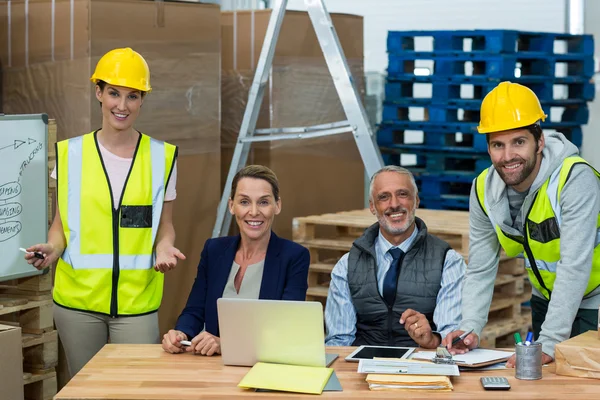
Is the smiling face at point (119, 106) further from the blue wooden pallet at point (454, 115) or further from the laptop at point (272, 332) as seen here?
the blue wooden pallet at point (454, 115)

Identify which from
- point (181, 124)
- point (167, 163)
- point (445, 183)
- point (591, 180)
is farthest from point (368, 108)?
point (591, 180)

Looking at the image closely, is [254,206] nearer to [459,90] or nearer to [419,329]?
[419,329]

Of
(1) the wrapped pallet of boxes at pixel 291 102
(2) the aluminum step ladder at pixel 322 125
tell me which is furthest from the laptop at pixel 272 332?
(1) the wrapped pallet of boxes at pixel 291 102

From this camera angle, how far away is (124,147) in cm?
432

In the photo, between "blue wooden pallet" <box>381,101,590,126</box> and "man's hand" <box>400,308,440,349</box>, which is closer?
"man's hand" <box>400,308,440,349</box>

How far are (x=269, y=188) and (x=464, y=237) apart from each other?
2.01 m

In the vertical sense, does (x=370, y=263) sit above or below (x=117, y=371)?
above

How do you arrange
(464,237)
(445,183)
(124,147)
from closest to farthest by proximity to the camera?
(124,147) → (464,237) → (445,183)

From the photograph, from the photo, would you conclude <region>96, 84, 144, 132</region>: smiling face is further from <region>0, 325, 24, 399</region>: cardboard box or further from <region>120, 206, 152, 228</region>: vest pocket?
<region>0, 325, 24, 399</region>: cardboard box

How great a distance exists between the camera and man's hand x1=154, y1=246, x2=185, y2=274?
4109mm

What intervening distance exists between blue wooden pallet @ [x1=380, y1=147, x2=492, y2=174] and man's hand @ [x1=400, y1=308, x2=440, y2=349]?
3.41m

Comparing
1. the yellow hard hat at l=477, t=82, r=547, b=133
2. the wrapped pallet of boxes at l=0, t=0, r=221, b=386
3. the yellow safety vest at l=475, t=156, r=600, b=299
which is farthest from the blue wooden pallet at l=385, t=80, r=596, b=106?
the yellow hard hat at l=477, t=82, r=547, b=133

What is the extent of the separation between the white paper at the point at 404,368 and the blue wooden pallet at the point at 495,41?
158 inches

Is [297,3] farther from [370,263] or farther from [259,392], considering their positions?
[259,392]
